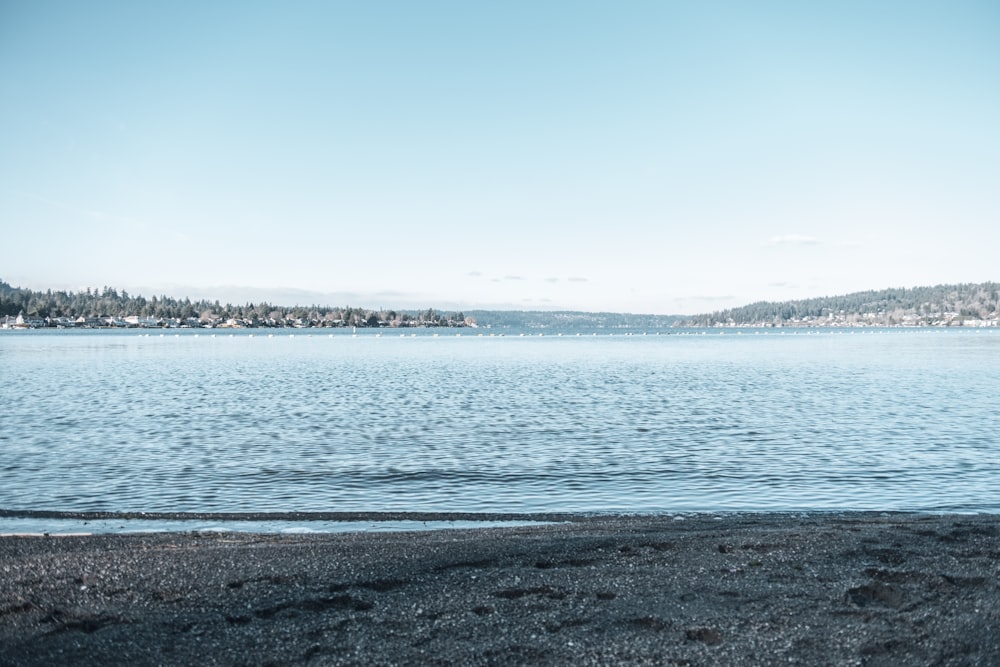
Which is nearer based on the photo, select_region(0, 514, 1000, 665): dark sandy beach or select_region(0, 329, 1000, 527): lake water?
select_region(0, 514, 1000, 665): dark sandy beach

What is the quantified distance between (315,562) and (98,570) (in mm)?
2524

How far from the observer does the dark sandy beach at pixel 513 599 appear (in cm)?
716

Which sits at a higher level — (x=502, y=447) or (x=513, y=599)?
(x=513, y=599)

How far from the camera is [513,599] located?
8.63m

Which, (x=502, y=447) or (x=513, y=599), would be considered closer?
(x=513, y=599)

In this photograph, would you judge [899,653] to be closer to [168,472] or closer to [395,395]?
[168,472]

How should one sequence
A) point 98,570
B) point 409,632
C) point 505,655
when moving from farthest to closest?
point 98,570
point 409,632
point 505,655

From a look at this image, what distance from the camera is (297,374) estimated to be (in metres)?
63.2

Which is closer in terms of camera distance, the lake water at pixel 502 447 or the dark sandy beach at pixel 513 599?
the dark sandy beach at pixel 513 599

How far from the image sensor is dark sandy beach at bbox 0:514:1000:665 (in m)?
7.16

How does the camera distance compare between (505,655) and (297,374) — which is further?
(297,374)

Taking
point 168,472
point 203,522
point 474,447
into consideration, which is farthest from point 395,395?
point 203,522

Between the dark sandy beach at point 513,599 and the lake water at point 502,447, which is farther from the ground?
the dark sandy beach at point 513,599

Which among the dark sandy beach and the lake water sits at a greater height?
the dark sandy beach
